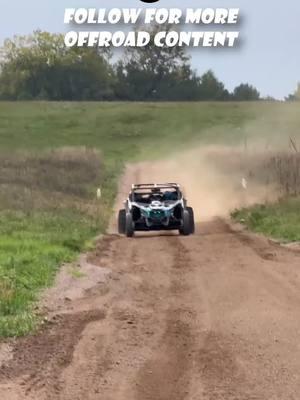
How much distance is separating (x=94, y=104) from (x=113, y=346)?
73903mm

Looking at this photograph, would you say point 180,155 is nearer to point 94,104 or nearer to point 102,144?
point 102,144

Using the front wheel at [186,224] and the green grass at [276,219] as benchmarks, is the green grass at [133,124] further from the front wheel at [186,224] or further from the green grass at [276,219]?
the front wheel at [186,224]

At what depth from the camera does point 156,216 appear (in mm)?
20953

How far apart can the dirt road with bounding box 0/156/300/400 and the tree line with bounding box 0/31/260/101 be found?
3582 inches

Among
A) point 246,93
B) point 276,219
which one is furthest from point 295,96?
point 276,219

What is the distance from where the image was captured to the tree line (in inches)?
4070

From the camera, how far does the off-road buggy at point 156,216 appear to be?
2097 cm

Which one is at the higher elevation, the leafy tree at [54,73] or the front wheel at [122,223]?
the leafy tree at [54,73]

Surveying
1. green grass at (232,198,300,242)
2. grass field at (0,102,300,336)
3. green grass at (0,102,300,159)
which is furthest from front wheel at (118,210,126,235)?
green grass at (0,102,300,159)

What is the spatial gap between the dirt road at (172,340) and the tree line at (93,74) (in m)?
91.0

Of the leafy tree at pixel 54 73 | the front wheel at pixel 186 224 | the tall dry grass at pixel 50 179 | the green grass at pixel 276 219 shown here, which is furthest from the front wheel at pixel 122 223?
the leafy tree at pixel 54 73

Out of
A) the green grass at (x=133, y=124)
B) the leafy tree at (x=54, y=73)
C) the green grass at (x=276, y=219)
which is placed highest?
the leafy tree at (x=54, y=73)

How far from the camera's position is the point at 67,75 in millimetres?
104250

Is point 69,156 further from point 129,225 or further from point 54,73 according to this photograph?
point 54,73
